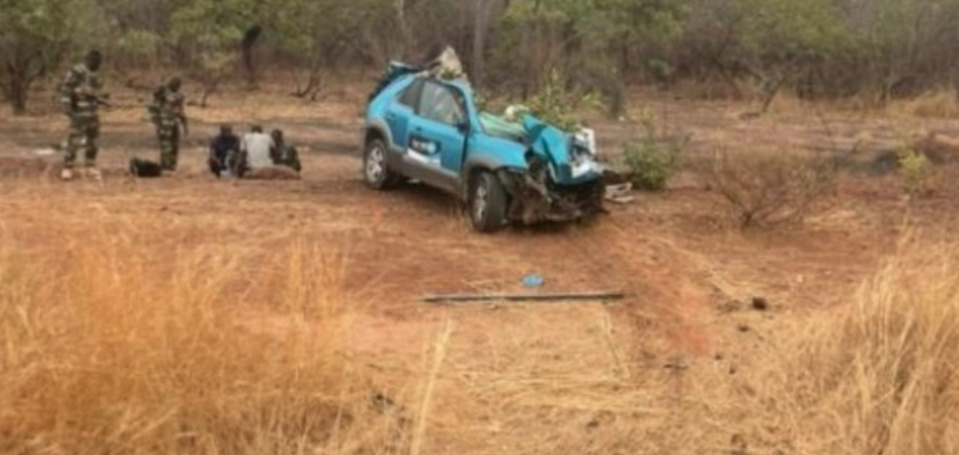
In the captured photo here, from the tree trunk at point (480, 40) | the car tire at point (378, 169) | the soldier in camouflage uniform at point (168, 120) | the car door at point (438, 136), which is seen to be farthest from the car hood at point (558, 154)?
the tree trunk at point (480, 40)

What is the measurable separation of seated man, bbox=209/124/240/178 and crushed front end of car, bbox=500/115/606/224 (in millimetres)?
5185

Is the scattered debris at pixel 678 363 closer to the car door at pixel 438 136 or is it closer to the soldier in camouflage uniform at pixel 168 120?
the car door at pixel 438 136

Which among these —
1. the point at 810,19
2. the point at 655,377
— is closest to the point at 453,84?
the point at 655,377

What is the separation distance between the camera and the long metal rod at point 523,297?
9156mm

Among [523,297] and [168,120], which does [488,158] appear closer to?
[523,297]

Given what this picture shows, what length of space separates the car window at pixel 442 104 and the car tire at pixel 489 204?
0.86 m

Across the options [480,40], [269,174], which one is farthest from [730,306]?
[480,40]

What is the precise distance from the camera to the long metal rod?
9.16 meters

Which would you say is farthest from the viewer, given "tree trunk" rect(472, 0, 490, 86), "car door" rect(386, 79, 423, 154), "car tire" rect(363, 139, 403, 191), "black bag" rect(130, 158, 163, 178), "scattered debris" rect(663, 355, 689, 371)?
"tree trunk" rect(472, 0, 490, 86)

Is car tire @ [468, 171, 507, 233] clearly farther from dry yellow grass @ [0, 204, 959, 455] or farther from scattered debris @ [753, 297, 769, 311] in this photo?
dry yellow grass @ [0, 204, 959, 455]

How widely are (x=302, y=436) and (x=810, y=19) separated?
1193 inches

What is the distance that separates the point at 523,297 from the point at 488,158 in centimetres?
294

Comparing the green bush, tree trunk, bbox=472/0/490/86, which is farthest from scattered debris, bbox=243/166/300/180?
tree trunk, bbox=472/0/490/86

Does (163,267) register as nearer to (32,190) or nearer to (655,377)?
(655,377)
